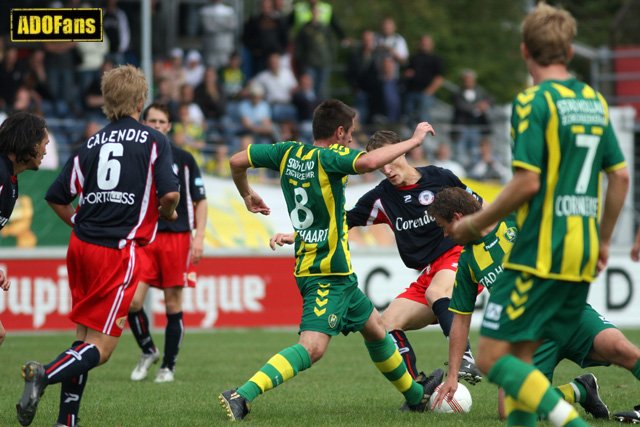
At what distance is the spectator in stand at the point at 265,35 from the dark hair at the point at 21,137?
46.9 feet

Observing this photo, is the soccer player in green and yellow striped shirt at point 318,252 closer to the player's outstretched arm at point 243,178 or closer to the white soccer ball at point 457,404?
the player's outstretched arm at point 243,178

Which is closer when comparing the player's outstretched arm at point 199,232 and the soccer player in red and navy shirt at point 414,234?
the soccer player in red and navy shirt at point 414,234

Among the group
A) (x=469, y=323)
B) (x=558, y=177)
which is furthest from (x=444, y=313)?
(x=558, y=177)

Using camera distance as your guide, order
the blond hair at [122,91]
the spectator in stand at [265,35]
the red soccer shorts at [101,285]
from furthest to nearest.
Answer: the spectator in stand at [265,35]
the blond hair at [122,91]
the red soccer shorts at [101,285]

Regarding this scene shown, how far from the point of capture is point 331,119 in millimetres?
7281

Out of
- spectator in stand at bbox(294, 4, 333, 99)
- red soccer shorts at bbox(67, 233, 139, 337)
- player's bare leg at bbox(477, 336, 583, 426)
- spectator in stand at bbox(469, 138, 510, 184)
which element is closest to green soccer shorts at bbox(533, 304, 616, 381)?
player's bare leg at bbox(477, 336, 583, 426)

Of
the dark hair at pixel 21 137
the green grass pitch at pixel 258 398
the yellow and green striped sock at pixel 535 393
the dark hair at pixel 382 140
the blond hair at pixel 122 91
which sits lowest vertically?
the green grass pitch at pixel 258 398

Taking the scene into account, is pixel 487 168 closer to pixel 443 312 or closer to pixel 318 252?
pixel 443 312

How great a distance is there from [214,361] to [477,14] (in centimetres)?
2798

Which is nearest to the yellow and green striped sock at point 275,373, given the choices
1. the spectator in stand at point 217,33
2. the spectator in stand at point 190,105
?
the spectator in stand at point 190,105

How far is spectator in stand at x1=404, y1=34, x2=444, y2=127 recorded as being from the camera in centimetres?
2134

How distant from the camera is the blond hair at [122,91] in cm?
675

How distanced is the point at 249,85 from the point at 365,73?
89.1 inches

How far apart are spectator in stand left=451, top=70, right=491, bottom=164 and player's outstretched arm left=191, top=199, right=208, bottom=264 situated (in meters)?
10.3
